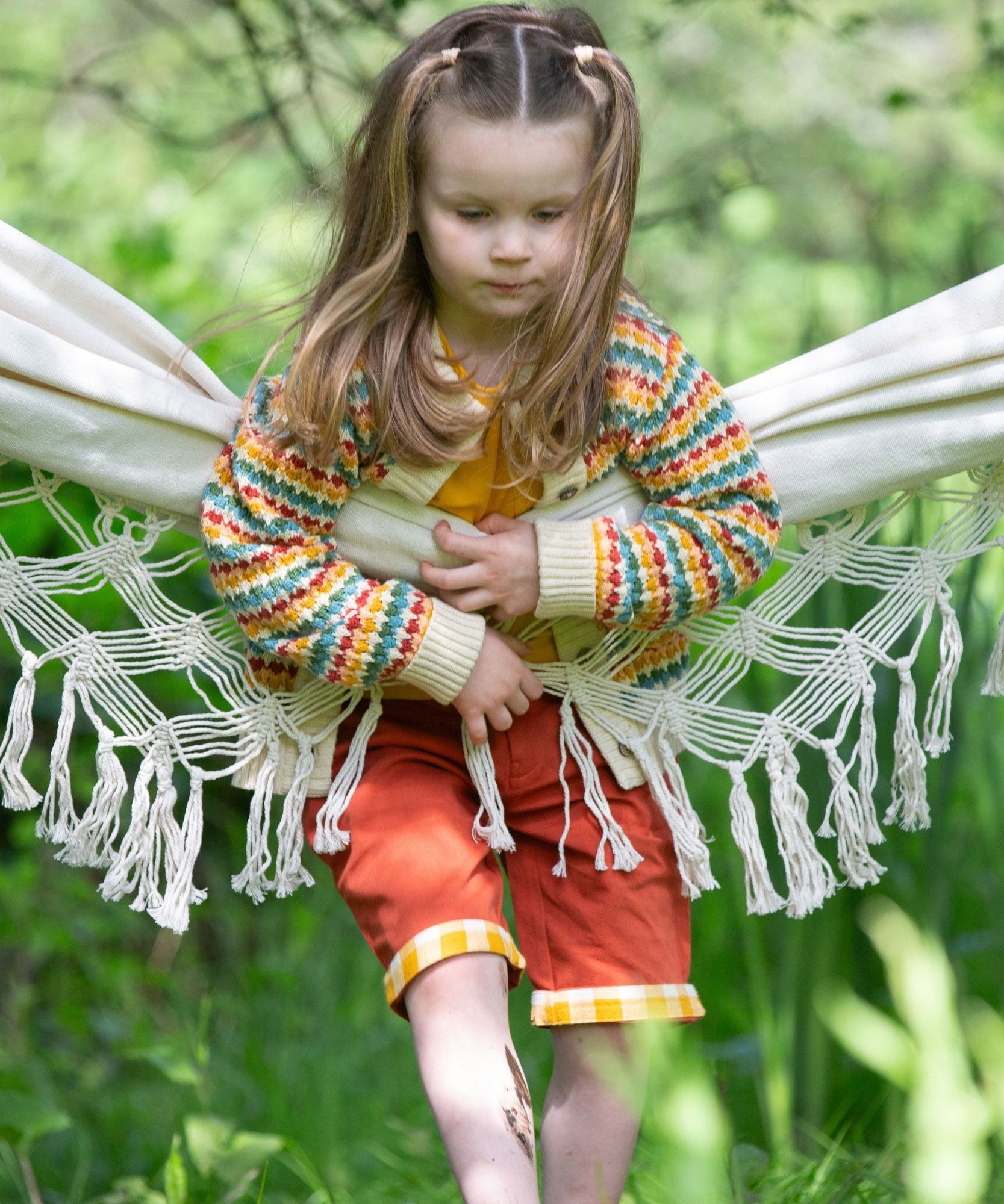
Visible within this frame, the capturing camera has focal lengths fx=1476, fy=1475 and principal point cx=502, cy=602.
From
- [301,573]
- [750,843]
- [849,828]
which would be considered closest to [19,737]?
[301,573]

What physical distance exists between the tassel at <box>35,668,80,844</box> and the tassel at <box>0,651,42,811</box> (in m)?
0.02

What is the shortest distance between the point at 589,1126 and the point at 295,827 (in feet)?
1.53

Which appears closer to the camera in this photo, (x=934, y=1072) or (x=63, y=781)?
(x=934, y=1072)

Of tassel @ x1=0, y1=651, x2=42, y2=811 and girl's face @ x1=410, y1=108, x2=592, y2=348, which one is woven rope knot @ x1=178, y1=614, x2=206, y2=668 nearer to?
tassel @ x1=0, y1=651, x2=42, y2=811

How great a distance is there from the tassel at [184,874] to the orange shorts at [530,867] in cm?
13

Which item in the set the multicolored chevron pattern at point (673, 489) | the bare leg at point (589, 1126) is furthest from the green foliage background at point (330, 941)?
the multicolored chevron pattern at point (673, 489)

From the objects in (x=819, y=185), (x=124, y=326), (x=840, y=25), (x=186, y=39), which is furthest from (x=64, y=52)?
(x=124, y=326)

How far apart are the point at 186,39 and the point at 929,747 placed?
1977 mm

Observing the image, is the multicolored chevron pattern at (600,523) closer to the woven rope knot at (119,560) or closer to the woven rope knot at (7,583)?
→ the woven rope knot at (119,560)

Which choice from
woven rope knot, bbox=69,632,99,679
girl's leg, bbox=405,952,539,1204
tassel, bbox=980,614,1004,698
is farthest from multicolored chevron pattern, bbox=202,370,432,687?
tassel, bbox=980,614,1004,698

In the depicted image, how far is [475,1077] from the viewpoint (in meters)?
1.47

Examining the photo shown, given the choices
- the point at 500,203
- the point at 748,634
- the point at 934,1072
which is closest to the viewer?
the point at 934,1072

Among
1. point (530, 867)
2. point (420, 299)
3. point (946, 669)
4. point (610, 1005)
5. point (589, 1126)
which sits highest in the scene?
point (420, 299)

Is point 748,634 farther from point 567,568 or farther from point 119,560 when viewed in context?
point 119,560
